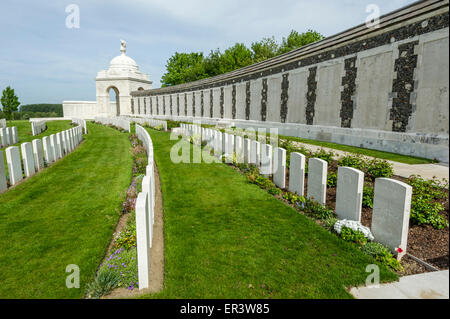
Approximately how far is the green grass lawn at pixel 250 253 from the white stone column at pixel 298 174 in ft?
2.11

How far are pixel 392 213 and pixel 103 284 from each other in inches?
169

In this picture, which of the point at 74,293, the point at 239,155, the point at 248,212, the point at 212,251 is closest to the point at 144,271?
the point at 74,293

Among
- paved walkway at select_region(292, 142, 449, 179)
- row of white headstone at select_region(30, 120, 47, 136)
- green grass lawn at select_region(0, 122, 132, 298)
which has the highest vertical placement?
row of white headstone at select_region(30, 120, 47, 136)

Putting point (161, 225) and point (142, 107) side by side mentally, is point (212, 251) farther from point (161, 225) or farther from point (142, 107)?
point (142, 107)

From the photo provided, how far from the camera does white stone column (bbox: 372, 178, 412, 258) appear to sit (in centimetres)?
390

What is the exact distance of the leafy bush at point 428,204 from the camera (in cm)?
455

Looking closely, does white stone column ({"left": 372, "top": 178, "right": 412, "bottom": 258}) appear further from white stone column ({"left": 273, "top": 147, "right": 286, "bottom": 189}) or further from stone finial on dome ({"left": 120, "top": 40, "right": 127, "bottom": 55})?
stone finial on dome ({"left": 120, "top": 40, "right": 127, "bottom": 55})

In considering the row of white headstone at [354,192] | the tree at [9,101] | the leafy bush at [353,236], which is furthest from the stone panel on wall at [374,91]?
the tree at [9,101]

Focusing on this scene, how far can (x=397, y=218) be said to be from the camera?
3.99m

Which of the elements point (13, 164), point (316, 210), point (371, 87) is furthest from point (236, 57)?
point (316, 210)

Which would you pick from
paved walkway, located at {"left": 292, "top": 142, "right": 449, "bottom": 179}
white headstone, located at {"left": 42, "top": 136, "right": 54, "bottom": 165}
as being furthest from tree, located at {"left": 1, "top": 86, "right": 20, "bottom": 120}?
paved walkway, located at {"left": 292, "top": 142, "right": 449, "bottom": 179}

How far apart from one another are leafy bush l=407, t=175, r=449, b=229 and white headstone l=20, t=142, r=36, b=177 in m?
11.0
